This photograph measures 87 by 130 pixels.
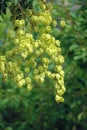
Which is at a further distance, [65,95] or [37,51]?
[65,95]

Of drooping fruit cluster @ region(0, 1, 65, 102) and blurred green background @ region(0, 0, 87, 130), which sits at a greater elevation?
drooping fruit cluster @ region(0, 1, 65, 102)

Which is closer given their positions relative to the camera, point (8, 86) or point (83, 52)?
point (83, 52)

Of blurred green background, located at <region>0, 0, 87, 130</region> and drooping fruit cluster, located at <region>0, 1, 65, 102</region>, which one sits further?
blurred green background, located at <region>0, 0, 87, 130</region>

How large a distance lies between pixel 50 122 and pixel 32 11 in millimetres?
2868

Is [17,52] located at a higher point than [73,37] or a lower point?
higher

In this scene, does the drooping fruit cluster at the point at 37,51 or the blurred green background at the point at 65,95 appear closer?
the drooping fruit cluster at the point at 37,51

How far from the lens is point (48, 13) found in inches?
94.2

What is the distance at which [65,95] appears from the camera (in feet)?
16.2

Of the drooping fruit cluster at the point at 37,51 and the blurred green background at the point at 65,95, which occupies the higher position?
the drooping fruit cluster at the point at 37,51

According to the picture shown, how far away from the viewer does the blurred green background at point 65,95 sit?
461 centimetres

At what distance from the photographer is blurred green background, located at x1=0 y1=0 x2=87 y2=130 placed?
461 centimetres

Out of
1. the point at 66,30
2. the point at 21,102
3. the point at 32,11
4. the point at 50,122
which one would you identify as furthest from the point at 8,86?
the point at 32,11

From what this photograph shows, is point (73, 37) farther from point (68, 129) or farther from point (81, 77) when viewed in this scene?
point (68, 129)

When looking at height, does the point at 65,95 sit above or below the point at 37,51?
below
